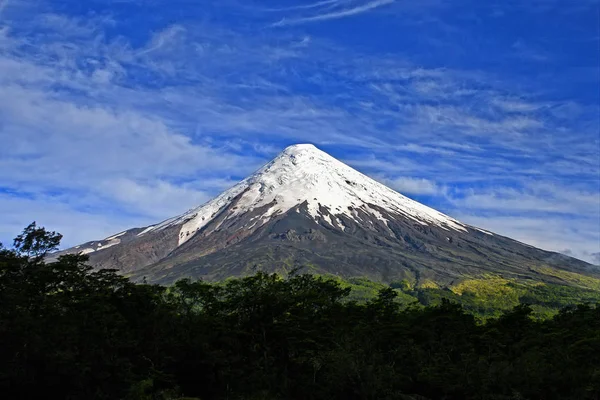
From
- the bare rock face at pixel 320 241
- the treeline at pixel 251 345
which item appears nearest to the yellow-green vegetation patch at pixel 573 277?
the bare rock face at pixel 320 241

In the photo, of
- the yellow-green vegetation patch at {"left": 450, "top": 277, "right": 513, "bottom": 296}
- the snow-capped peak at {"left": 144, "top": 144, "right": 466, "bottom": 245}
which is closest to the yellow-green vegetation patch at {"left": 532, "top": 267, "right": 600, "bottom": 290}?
the yellow-green vegetation patch at {"left": 450, "top": 277, "right": 513, "bottom": 296}

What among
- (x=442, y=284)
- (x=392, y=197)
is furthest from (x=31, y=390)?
(x=392, y=197)

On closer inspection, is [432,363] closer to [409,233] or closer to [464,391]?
[464,391]

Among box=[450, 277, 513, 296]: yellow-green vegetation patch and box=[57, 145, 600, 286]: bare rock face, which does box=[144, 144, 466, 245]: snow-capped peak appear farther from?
box=[450, 277, 513, 296]: yellow-green vegetation patch

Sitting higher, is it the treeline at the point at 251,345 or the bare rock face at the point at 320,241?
the bare rock face at the point at 320,241

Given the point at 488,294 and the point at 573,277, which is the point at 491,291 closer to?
the point at 488,294

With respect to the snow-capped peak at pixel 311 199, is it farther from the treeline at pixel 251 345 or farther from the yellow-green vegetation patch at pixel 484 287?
the treeline at pixel 251 345
